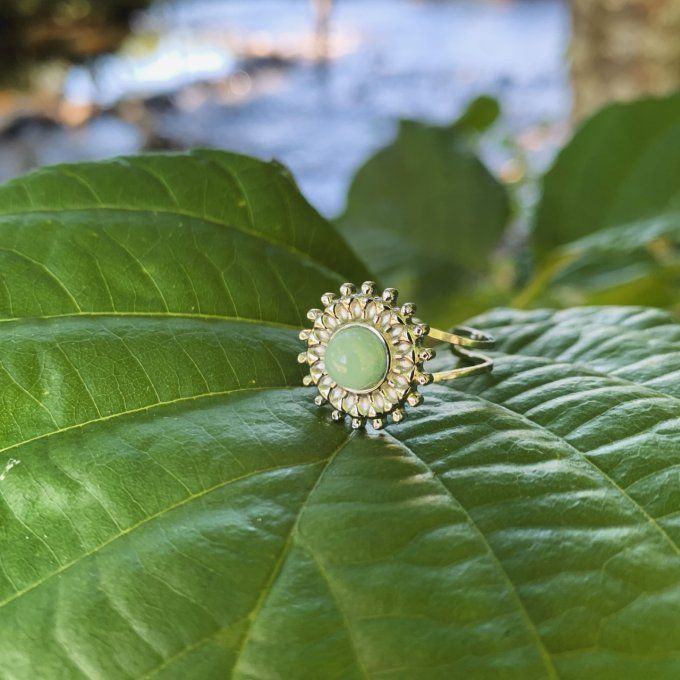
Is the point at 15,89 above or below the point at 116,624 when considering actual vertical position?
above

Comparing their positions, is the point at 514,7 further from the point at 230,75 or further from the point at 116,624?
the point at 116,624

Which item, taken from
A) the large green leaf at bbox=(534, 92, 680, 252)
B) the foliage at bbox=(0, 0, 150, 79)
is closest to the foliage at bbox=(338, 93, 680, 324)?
the large green leaf at bbox=(534, 92, 680, 252)

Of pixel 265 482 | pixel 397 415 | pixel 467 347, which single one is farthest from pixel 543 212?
pixel 265 482

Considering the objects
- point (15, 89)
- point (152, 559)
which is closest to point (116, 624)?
point (152, 559)

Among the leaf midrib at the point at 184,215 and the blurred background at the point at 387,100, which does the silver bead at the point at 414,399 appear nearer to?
the leaf midrib at the point at 184,215

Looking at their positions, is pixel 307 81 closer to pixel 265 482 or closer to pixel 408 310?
pixel 408 310
